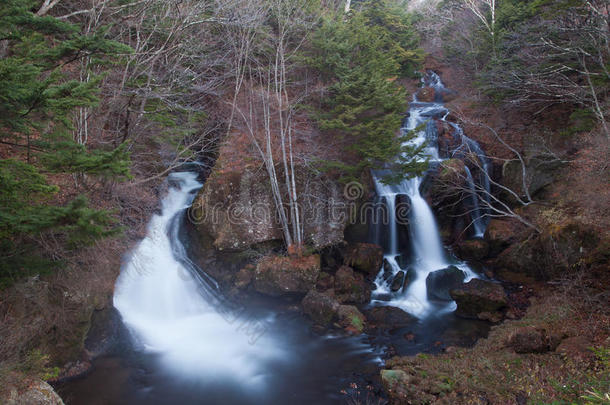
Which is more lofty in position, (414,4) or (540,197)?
(414,4)

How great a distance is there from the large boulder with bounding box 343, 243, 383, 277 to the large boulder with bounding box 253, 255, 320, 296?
1.43 metres

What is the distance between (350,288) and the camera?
11.6 metres

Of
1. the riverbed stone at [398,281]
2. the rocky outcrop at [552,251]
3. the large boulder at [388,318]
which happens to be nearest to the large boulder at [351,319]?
the large boulder at [388,318]

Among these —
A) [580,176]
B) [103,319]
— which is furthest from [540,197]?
[103,319]

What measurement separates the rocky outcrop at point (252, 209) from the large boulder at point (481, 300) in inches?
176

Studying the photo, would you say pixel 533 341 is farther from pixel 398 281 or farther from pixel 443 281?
pixel 398 281

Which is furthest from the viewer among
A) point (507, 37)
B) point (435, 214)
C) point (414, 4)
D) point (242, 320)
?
point (414, 4)

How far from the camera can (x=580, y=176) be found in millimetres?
10992

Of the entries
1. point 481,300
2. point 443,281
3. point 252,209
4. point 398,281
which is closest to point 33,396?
point 252,209

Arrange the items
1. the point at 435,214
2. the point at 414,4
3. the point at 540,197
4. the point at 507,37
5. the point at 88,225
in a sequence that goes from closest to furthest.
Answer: the point at 88,225 < the point at 540,197 < the point at 435,214 < the point at 507,37 < the point at 414,4

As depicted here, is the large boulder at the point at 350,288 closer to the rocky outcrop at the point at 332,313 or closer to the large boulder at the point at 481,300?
the rocky outcrop at the point at 332,313

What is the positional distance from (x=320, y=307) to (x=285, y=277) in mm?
1693

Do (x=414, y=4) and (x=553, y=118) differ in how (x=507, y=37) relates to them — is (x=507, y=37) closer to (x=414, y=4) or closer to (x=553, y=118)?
(x=553, y=118)

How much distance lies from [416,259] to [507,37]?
410 inches
